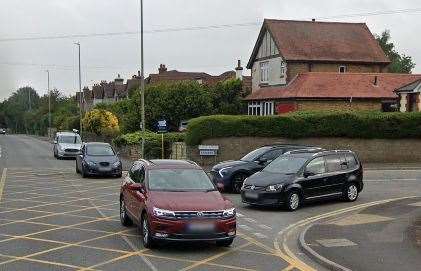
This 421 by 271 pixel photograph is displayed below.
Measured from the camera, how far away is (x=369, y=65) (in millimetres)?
48562

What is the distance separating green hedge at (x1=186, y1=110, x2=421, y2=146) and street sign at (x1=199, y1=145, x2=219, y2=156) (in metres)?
0.60

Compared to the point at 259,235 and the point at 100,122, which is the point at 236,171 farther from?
the point at 100,122

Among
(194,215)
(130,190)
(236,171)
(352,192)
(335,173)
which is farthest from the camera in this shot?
(236,171)

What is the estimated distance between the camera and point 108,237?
41.5 ft

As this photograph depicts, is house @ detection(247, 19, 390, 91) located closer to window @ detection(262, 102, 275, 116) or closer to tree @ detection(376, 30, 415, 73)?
window @ detection(262, 102, 275, 116)

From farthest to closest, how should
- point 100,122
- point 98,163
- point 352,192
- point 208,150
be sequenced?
point 100,122 → point 208,150 → point 98,163 → point 352,192

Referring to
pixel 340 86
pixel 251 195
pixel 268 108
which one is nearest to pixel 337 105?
pixel 340 86

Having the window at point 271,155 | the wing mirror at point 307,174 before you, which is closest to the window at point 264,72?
the window at point 271,155

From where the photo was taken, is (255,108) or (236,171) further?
(255,108)

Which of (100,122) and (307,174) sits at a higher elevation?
(100,122)

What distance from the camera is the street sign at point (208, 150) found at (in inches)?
1265

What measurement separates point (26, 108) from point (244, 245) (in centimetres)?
15488

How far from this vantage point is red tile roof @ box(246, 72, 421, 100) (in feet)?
138

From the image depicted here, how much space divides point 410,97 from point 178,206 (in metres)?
31.5
